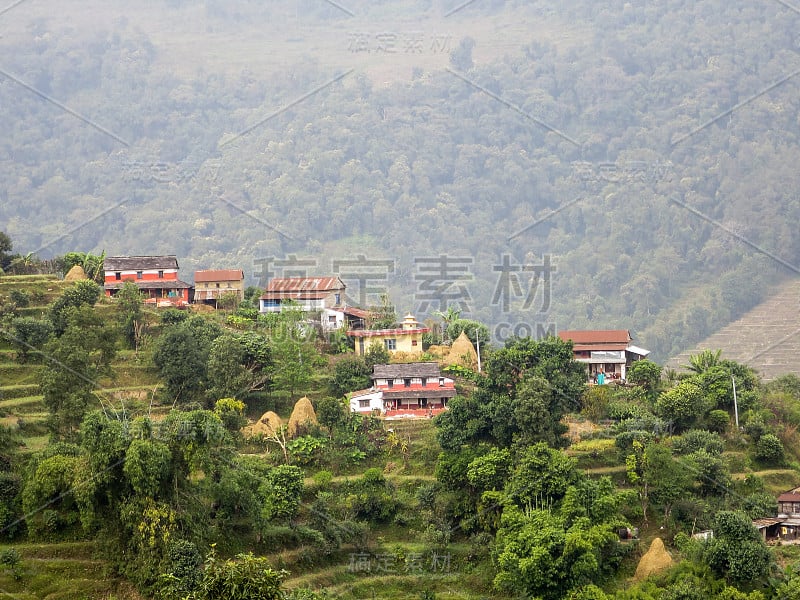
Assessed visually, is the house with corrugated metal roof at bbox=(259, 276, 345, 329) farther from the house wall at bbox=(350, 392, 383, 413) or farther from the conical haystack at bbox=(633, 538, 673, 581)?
the conical haystack at bbox=(633, 538, 673, 581)

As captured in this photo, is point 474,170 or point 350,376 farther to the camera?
point 474,170

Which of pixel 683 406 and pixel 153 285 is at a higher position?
pixel 153 285

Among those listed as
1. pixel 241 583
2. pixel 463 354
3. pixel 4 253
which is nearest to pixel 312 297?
pixel 463 354

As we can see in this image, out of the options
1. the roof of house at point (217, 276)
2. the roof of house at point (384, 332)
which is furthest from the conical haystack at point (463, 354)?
the roof of house at point (217, 276)

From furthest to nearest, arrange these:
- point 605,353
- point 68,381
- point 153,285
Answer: point 153,285 < point 605,353 < point 68,381

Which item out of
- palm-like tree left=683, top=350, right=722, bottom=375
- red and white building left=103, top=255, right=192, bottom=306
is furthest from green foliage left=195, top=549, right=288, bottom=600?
red and white building left=103, top=255, right=192, bottom=306

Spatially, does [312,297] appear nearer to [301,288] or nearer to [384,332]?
[301,288]

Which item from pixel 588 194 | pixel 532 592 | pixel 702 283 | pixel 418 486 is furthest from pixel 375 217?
pixel 532 592

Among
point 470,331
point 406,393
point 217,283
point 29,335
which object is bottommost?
point 406,393
